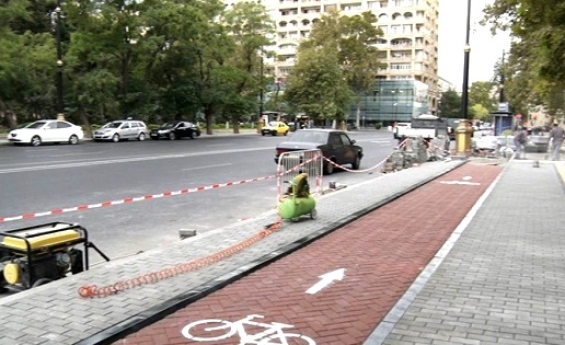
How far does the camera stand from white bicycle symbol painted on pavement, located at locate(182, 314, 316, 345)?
4371 mm

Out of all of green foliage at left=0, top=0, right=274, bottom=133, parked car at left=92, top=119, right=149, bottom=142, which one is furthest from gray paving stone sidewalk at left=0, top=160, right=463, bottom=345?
A: parked car at left=92, top=119, right=149, bottom=142

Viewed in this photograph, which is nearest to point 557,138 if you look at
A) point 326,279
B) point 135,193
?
point 135,193

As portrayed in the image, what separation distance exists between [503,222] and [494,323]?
5.48 m

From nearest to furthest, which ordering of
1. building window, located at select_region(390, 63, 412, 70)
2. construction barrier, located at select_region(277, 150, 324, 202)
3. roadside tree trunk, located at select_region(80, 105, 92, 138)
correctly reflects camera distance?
construction barrier, located at select_region(277, 150, 324, 202), roadside tree trunk, located at select_region(80, 105, 92, 138), building window, located at select_region(390, 63, 412, 70)

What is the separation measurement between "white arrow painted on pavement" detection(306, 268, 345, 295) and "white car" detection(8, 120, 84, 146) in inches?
1142

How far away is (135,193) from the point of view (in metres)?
13.2

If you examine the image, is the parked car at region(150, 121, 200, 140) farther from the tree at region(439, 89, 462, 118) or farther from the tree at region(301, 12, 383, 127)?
the tree at region(439, 89, 462, 118)

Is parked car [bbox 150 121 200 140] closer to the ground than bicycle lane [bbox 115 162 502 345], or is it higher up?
higher up

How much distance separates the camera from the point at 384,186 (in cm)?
1437

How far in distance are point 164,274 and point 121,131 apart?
1350 inches

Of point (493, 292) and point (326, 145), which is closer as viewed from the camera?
point (493, 292)

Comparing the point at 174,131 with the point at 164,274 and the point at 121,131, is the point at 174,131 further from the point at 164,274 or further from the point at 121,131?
the point at 164,274

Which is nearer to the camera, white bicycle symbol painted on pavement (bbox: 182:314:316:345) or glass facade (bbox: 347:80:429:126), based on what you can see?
→ white bicycle symbol painted on pavement (bbox: 182:314:316:345)

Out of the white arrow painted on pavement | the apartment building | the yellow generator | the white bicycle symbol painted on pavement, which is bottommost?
the white arrow painted on pavement
